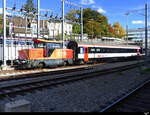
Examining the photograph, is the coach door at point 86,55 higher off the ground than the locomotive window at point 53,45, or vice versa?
the locomotive window at point 53,45

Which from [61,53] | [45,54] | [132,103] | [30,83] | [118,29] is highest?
[118,29]

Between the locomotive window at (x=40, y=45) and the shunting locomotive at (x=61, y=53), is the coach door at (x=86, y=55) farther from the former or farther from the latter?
the locomotive window at (x=40, y=45)

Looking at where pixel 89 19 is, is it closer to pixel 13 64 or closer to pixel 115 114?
pixel 13 64

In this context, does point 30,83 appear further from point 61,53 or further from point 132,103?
point 61,53

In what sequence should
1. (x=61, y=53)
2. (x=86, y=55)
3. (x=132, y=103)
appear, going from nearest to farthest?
(x=132, y=103)
(x=61, y=53)
(x=86, y=55)

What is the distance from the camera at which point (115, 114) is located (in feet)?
20.6

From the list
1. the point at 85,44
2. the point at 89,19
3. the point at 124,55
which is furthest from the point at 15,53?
the point at 89,19

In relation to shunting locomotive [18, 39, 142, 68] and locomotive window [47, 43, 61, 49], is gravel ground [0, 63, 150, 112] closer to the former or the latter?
shunting locomotive [18, 39, 142, 68]

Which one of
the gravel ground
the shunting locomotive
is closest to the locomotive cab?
the shunting locomotive

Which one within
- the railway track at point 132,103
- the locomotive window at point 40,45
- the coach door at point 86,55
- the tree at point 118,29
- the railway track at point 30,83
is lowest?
the railway track at point 132,103

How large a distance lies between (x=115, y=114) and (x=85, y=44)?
21195 millimetres

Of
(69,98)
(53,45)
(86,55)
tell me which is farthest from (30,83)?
(86,55)

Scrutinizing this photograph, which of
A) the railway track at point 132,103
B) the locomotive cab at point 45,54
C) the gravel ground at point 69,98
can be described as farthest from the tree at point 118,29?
the railway track at point 132,103

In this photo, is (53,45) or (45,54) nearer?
(45,54)
